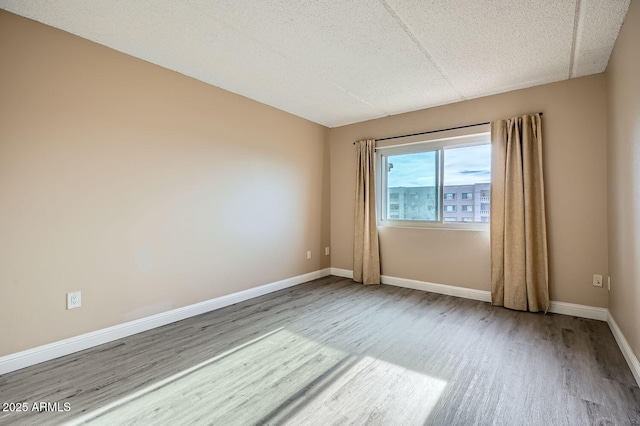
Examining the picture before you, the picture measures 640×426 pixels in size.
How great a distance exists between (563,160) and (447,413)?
9.63ft

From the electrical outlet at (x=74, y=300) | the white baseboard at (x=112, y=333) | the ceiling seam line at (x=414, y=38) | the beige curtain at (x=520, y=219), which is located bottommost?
the white baseboard at (x=112, y=333)

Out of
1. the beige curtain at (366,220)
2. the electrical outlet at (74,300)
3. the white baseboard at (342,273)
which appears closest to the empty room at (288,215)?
the electrical outlet at (74,300)

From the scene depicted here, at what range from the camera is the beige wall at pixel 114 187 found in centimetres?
217

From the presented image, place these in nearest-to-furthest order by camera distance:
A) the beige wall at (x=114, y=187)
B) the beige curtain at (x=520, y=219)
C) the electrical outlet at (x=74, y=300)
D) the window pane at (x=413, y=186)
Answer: the beige wall at (x=114, y=187), the electrical outlet at (x=74, y=300), the beige curtain at (x=520, y=219), the window pane at (x=413, y=186)

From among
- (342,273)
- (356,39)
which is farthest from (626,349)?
(342,273)

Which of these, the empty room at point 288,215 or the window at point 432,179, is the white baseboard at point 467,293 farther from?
the window at point 432,179

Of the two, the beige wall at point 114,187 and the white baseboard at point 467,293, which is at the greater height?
the beige wall at point 114,187

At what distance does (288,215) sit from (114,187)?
7.23 feet

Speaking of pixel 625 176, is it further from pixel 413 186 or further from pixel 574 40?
pixel 413 186

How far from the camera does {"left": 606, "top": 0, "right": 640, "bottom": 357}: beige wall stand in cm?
198

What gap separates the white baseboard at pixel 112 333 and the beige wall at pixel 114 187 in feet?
0.23

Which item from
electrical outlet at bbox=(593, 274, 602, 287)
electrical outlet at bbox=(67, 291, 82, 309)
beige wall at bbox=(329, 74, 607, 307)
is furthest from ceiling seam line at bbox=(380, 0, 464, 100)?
electrical outlet at bbox=(67, 291, 82, 309)

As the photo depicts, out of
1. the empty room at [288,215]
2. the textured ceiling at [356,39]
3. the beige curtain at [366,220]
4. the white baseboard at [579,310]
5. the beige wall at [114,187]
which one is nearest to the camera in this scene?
the empty room at [288,215]

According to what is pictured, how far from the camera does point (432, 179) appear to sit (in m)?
4.15
